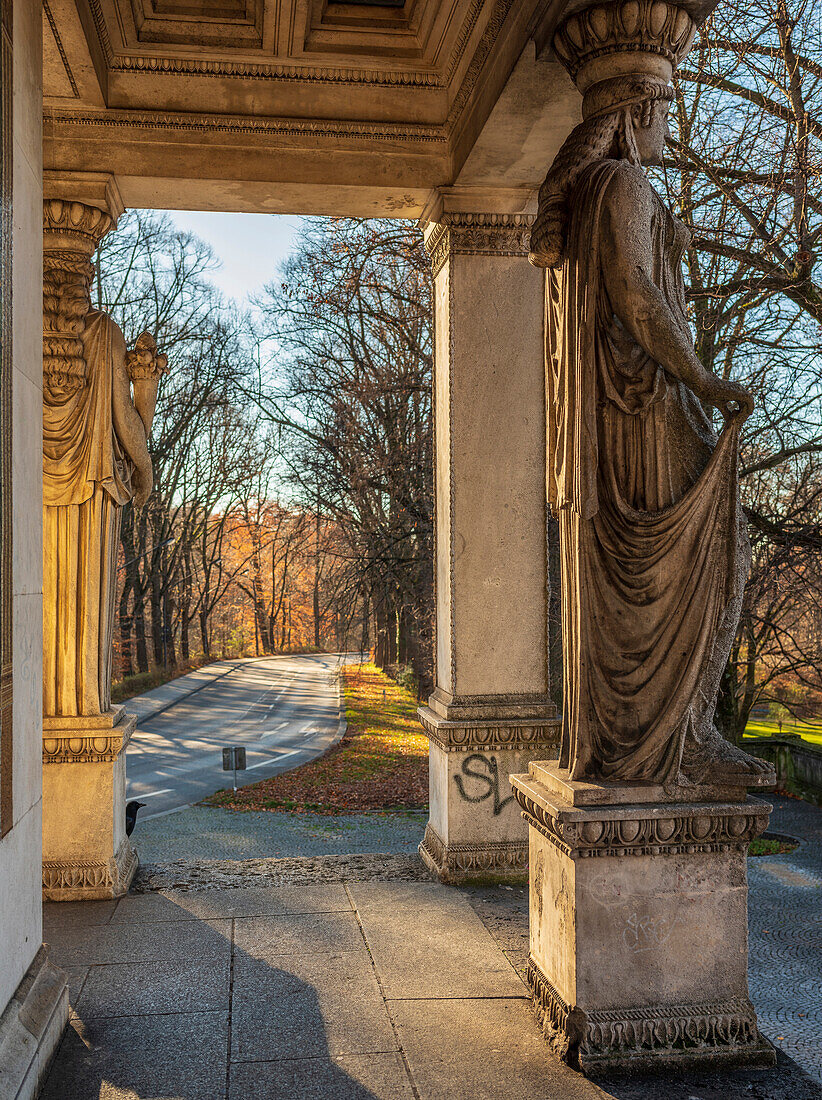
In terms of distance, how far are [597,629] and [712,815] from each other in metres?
0.90

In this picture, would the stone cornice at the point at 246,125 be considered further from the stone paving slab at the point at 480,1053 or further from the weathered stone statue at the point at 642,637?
the stone paving slab at the point at 480,1053

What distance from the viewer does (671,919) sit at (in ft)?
13.4

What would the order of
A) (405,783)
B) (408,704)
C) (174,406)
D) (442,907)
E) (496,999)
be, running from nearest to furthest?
(496,999) → (442,907) → (405,783) → (408,704) → (174,406)

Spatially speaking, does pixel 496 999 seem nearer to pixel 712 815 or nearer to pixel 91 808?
pixel 712 815

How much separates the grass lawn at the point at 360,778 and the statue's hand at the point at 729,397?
11048mm

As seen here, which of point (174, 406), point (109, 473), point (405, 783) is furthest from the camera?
point (174, 406)

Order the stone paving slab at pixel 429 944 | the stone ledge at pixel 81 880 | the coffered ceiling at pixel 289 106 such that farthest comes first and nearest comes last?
the stone ledge at pixel 81 880 < the coffered ceiling at pixel 289 106 < the stone paving slab at pixel 429 944

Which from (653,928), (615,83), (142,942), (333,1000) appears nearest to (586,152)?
(615,83)

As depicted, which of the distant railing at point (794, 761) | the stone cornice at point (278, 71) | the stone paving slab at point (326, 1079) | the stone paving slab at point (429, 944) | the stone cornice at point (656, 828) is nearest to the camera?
the stone paving slab at point (326, 1079)

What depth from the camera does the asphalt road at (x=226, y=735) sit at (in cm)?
1759

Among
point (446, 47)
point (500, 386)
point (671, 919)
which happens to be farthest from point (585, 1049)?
point (446, 47)

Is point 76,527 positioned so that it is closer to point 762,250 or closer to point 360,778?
point 762,250

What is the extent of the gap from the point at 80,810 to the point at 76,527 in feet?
6.39

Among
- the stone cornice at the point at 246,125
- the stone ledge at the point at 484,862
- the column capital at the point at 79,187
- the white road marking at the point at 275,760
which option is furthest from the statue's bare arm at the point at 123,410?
the white road marking at the point at 275,760
